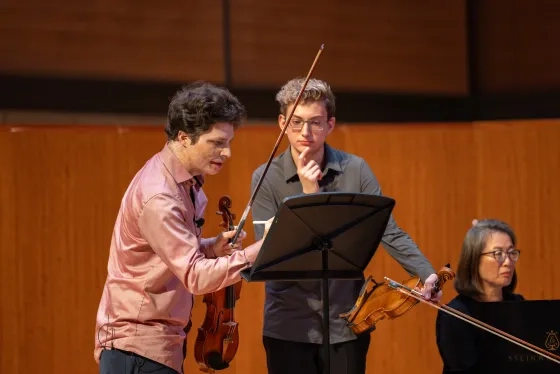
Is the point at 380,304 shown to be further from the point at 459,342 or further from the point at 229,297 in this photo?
the point at 459,342

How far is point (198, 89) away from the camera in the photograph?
270cm

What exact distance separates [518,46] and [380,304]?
9.32 ft

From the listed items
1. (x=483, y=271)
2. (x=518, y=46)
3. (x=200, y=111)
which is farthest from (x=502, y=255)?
(x=518, y=46)

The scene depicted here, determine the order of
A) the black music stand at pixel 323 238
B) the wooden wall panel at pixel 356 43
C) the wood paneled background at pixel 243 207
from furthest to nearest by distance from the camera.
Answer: the wooden wall panel at pixel 356 43 < the wood paneled background at pixel 243 207 < the black music stand at pixel 323 238

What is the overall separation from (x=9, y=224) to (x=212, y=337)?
1832 millimetres

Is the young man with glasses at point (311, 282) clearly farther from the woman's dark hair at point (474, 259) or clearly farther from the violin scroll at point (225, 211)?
the woman's dark hair at point (474, 259)

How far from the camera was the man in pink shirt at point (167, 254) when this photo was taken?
8.13 ft

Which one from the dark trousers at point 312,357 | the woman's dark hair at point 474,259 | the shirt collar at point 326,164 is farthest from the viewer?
the woman's dark hair at point 474,259

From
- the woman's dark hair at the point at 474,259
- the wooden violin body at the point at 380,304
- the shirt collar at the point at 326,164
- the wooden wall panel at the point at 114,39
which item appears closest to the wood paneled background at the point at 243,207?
the wooden wall panel at the point at 114,39

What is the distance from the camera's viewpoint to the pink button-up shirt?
2473 mm

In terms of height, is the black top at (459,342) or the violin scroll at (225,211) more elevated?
the violin scroll at (225,211)

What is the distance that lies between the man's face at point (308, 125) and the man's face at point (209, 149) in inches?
19.9

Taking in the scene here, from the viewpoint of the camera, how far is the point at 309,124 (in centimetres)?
312

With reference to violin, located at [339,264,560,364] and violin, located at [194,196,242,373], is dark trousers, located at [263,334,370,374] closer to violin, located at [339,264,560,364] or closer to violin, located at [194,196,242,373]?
violin, located at [339,264,560,364]
